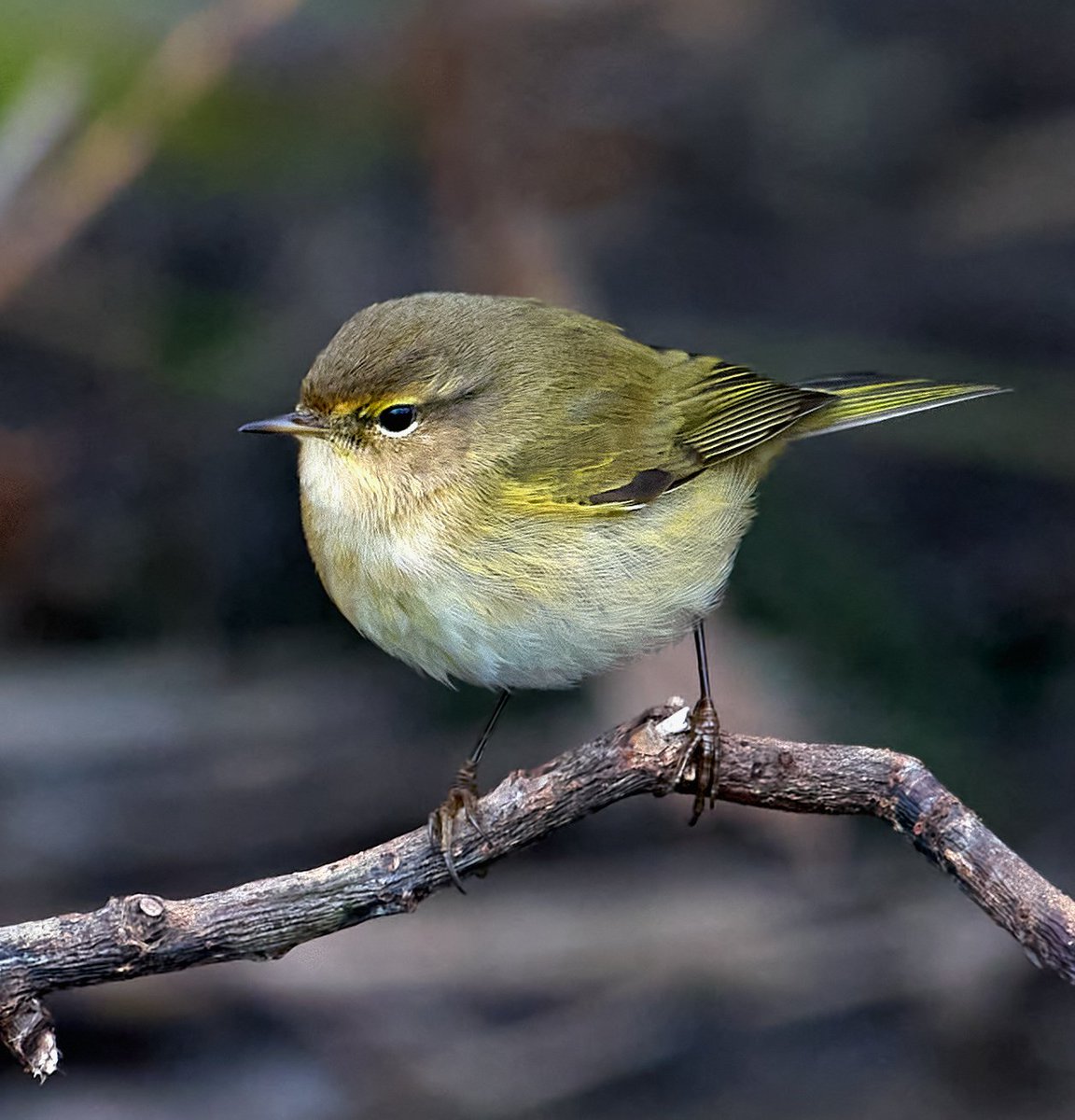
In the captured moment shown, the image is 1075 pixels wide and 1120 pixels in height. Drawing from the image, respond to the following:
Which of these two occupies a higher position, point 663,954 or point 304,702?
point 304,702

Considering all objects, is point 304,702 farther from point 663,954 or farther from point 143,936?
point 143,936

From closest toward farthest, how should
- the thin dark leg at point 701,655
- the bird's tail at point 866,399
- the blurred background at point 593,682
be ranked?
1. the thin dark leg at point 701,655
2. the bird's tail at point 866,399
3. the blurred background at point 593,682

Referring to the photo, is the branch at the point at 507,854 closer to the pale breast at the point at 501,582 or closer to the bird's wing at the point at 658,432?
the pale breast at the point at 501,582

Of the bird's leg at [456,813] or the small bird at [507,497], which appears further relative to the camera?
the small bird at [507,497]

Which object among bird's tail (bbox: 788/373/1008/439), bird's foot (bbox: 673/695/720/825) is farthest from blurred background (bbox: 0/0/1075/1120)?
bird's foot (bbox: 673/695/720/825)

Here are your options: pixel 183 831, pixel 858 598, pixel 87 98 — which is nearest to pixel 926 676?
pixel 858 598

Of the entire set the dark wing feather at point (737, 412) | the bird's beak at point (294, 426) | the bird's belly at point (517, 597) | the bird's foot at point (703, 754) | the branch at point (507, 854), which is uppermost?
the dark wing feather at point (737, 412)

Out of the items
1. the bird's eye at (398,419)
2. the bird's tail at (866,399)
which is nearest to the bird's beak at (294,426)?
the bird's eye at (398,419)
